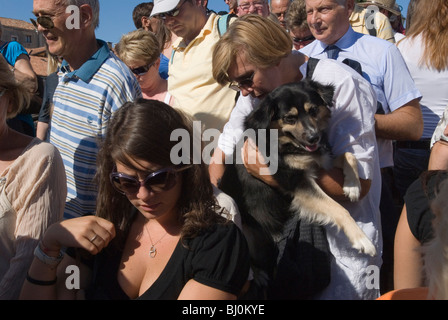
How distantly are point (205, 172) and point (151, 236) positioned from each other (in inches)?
14.7

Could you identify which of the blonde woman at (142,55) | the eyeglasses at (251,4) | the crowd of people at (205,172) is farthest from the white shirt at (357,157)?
the eyeglasses at (251,4)

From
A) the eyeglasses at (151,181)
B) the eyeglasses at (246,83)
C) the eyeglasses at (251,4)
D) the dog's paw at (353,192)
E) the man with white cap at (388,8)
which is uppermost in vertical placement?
the man with white cap at (388,8)

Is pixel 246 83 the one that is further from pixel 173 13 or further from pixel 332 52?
pixel 173 13

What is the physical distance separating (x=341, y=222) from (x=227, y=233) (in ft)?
2.24

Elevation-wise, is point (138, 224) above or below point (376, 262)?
above

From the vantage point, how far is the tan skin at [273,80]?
2.46 m

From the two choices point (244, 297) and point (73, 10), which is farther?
point (73, 10)

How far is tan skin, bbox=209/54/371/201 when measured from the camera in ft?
8.08

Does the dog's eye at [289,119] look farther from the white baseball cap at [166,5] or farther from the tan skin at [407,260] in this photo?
the white baseball cap at [166,5]

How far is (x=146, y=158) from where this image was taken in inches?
78.2

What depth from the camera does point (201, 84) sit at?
12.0 feet

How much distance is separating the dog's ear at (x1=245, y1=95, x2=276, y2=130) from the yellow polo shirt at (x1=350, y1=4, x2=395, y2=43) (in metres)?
2.70

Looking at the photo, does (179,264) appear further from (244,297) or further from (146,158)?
(146,158)

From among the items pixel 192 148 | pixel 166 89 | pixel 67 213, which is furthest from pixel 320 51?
pixel 67 213
